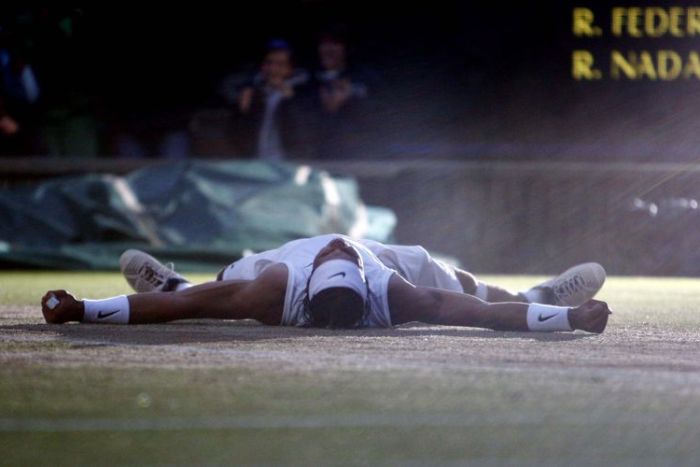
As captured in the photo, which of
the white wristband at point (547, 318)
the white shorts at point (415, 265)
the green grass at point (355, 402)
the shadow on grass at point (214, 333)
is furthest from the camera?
the white shorts at point (415, 265)

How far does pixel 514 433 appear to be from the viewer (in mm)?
2910

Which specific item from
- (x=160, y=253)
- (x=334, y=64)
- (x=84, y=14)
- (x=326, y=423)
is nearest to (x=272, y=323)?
(x=326, y=423)

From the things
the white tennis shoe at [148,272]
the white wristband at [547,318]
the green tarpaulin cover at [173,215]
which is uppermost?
the green tarpaulin cover at [173,215]

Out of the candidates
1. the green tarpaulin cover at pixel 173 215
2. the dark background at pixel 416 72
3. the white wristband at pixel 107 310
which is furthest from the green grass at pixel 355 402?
the dark background at pixel 416 72

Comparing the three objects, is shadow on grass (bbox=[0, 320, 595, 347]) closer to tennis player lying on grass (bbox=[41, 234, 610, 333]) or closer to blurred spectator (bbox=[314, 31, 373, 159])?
tennis player lying on grass (bbox=[41, 234, 610, 333])

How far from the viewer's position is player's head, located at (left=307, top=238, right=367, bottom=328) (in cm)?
476

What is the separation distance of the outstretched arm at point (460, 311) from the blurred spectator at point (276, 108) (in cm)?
832

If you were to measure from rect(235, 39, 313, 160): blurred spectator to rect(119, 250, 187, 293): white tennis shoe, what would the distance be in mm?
7472

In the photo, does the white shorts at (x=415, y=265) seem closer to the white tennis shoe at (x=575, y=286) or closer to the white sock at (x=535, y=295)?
the white sock at (x=535, y=295)

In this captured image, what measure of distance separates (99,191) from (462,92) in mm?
4047

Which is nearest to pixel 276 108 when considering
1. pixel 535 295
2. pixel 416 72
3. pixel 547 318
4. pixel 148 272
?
pixel 416 72

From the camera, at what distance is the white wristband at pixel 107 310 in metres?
5.19

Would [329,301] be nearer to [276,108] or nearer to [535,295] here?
[535,295]

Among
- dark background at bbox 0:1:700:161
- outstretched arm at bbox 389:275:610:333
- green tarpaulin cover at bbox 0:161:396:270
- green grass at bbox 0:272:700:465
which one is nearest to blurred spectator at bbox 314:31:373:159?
dark background at bbox 0:1:700:161
